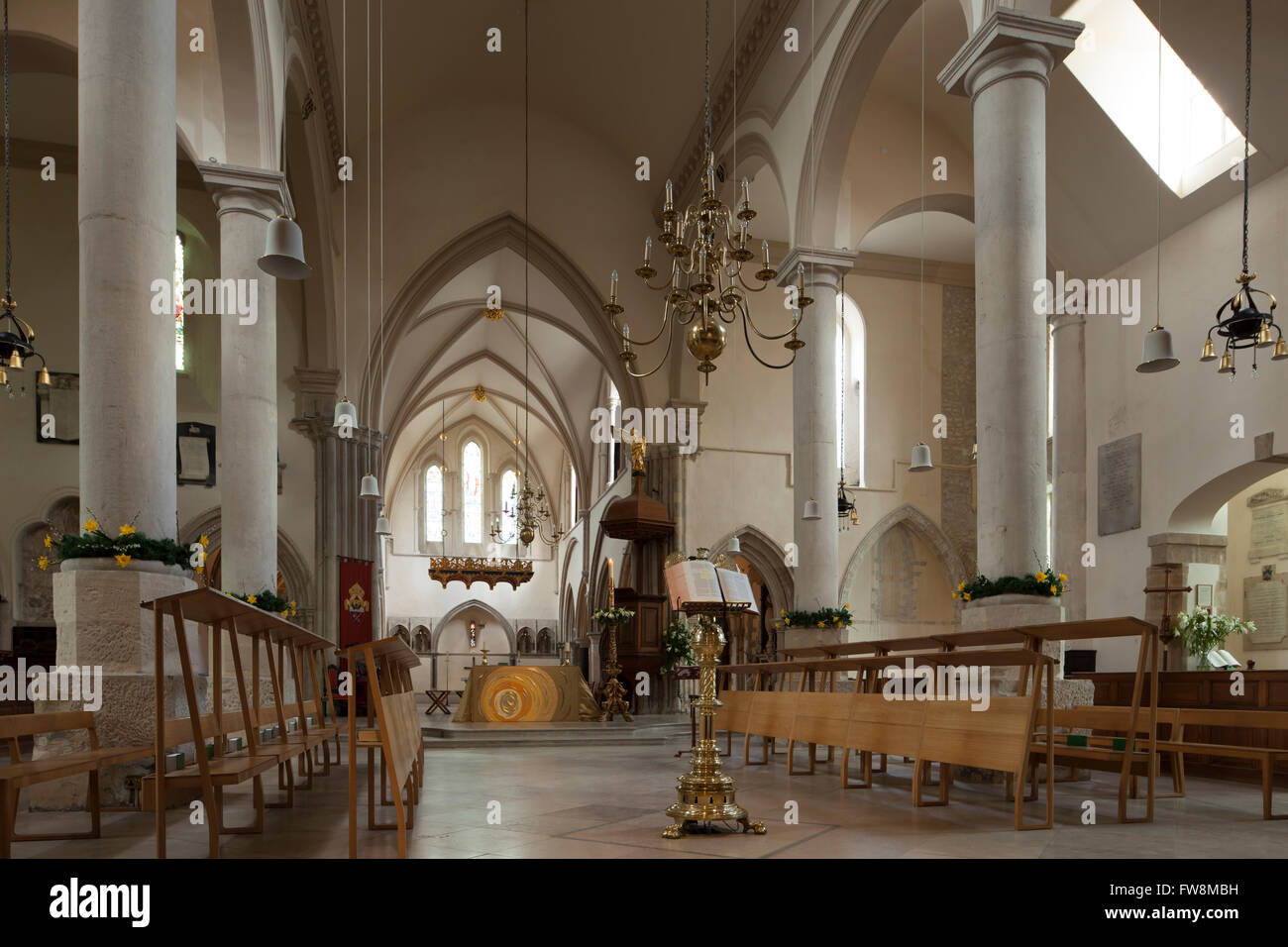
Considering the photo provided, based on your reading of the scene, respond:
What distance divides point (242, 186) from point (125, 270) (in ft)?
11.3

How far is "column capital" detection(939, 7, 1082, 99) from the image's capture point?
6777mm

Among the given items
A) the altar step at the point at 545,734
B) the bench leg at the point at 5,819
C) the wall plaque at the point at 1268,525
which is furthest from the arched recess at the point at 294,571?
the wall plaque at the point at 1268,525

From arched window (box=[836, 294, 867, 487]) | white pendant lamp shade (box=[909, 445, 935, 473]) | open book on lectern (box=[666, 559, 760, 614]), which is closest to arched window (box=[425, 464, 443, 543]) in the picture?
arched window (box=[836, 294, 867, 487])

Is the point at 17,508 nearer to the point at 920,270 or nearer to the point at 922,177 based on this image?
the point at 922,177

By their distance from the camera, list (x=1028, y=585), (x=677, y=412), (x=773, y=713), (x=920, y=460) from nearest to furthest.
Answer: (x=1028, y=585)
(x=773, y=713)
(x=920, y=460)
(x=677, y=412)

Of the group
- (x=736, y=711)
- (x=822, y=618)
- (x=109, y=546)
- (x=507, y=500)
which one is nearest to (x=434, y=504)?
(x=507, y=500)

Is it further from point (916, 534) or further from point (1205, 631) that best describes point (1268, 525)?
point (916, 534)

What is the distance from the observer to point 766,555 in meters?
16.1

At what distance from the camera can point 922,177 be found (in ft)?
43.7

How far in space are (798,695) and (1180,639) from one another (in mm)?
5619

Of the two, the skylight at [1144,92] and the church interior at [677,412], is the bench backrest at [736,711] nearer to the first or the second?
the church interior at [677,412]

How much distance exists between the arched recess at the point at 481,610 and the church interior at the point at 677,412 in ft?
22.5

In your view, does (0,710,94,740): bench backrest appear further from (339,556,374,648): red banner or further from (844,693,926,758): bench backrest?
(339,556,374,648): red banner

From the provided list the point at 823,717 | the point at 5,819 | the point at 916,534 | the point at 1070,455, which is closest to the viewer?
the point at 5,819
